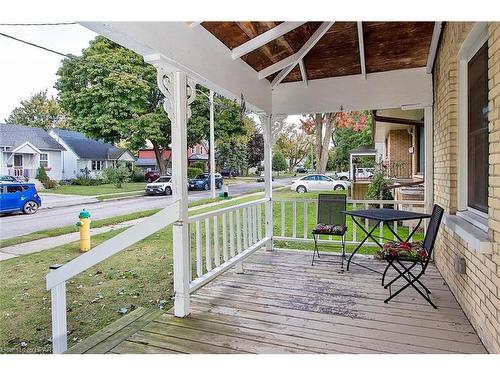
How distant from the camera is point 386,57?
443cm

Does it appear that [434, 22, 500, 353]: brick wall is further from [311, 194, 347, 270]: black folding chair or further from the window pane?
[311, 194, 347, 270]: black folding chair

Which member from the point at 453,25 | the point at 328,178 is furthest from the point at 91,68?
the point at 453,25

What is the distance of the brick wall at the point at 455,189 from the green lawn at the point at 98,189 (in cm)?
667

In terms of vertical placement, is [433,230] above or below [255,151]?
below

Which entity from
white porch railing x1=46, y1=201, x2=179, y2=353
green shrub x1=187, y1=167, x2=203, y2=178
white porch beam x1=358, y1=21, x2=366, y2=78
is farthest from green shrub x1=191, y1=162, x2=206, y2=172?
white porch railing x1=46, y1=201, x2=179, y2=353

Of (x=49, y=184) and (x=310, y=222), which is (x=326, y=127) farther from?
(x=49, y=184)

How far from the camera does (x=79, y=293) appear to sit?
4.21m

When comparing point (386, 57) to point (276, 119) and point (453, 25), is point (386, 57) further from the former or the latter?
point (276, 119)

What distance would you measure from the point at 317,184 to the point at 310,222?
5.49 feet

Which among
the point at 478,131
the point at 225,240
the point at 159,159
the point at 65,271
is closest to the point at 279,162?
the point at 159,159

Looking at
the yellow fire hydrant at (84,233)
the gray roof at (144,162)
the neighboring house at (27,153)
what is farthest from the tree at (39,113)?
the yellow fire hydrant at (84,233)

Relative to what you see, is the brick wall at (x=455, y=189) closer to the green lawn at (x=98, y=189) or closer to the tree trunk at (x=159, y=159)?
the green lawn at (x=98, y=189)

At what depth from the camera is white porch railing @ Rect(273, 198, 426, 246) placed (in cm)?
512

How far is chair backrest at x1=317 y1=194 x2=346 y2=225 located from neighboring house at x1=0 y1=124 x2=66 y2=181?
4916 millimetres
